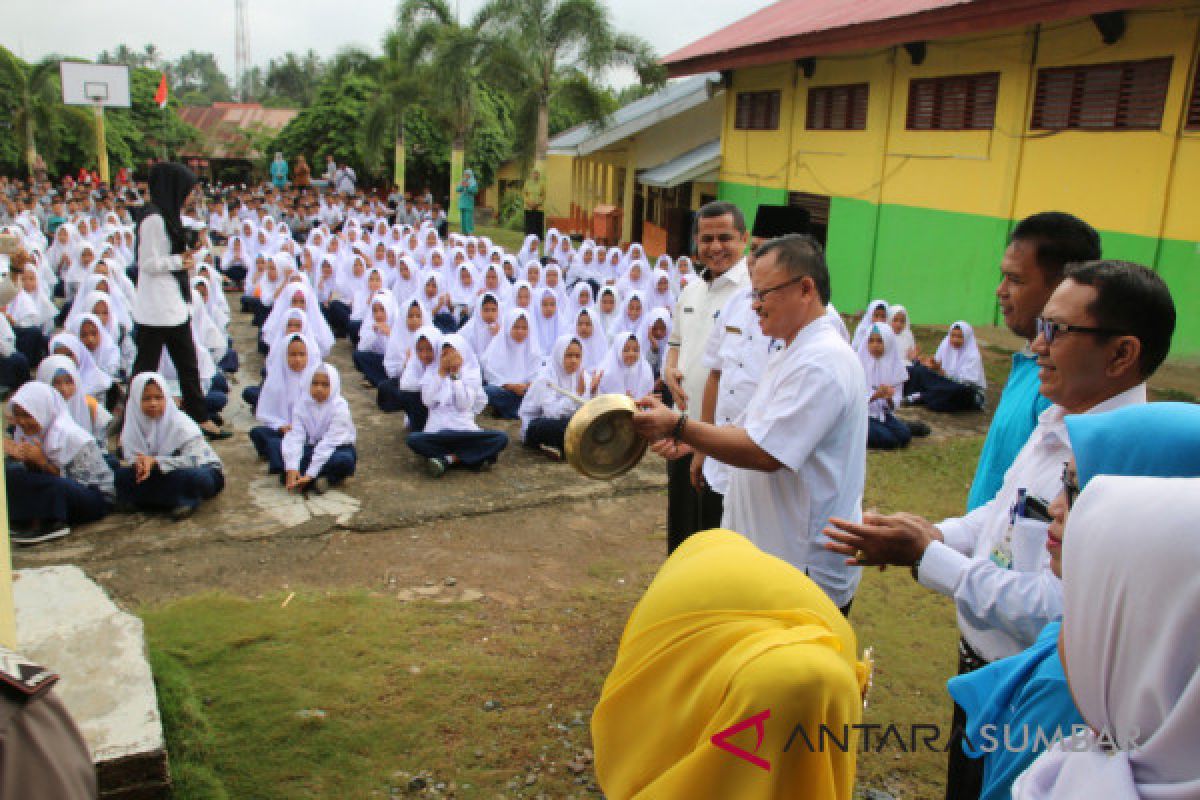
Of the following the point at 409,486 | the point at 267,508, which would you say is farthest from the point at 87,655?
the point at 409,486

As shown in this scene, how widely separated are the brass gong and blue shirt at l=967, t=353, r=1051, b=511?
1016 mm

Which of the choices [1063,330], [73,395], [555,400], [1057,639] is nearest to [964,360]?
[555,400]

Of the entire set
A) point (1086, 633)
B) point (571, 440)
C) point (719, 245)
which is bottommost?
point (571, 440)

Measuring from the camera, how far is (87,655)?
127 inches

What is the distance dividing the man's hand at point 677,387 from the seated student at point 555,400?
8.09ft

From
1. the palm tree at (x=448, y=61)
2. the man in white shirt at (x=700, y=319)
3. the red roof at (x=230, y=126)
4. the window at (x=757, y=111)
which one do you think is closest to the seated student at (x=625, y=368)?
the man in white shirt at (x=700, y=319)

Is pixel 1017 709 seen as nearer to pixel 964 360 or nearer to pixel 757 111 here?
pixel 964 360

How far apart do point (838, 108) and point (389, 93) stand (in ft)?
43.6

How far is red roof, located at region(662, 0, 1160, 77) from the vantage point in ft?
29.2

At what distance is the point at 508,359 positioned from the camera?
8.62 m

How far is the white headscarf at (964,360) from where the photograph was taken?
28.1ft

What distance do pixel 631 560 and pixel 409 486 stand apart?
1953 millimetres

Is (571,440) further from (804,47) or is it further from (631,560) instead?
(804,47)

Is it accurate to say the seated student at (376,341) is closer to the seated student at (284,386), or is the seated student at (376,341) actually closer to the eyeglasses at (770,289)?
the seated student at (284,386)
